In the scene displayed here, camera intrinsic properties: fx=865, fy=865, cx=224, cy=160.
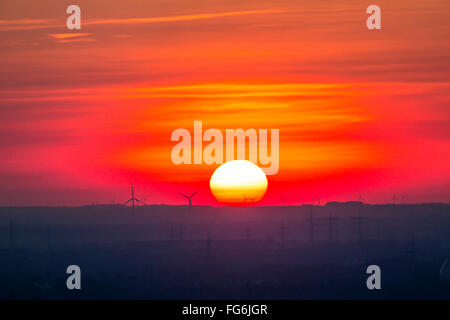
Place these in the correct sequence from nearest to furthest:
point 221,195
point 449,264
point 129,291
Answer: point 129,291
point 449,264
point 221,195

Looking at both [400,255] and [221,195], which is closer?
[221,195]

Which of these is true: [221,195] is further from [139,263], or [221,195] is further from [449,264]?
[449,264]
